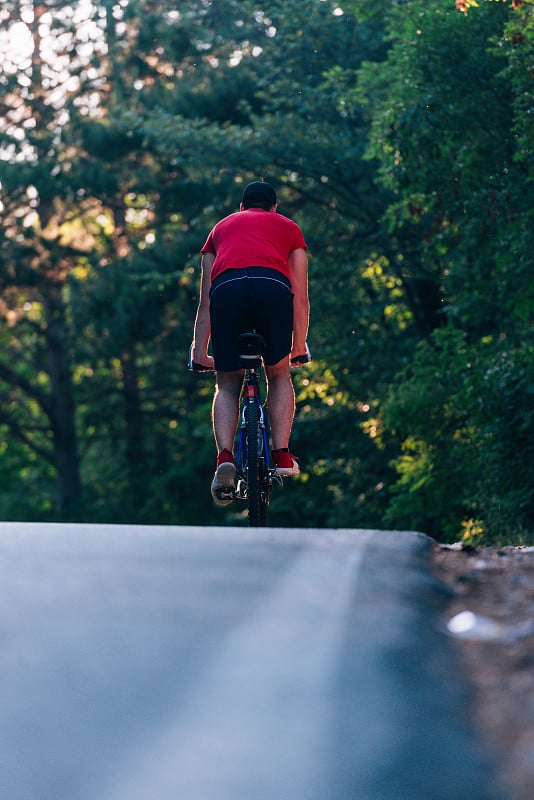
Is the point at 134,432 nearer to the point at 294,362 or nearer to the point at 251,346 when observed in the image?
the point at 294,362

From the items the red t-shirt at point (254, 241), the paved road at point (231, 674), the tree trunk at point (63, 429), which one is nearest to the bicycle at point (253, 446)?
the red t-shirt at point (254, 241)

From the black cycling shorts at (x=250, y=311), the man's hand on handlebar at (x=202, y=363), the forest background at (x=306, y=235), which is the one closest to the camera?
the black cycling shorts at (x=250, y=311)

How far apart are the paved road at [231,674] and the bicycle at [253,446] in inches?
83.6

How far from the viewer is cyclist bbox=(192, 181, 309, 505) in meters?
5.46

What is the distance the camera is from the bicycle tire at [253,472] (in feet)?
17.9

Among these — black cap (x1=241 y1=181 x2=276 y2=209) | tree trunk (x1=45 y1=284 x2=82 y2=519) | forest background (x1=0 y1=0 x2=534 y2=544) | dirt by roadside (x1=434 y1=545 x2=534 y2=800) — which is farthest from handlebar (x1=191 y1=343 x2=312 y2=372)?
tree trunk (x1=45 y1=284 x2=82 y2=519)

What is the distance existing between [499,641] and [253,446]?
3.08 m

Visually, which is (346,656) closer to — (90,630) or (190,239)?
(90,630)

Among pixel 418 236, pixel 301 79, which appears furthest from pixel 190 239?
pixel 418 236

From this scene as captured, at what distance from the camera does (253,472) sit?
5.50 m

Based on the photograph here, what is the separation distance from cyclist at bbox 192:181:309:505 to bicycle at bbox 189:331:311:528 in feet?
0.15

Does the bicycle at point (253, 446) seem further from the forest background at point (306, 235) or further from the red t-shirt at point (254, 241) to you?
the forest background at point (306, 235)

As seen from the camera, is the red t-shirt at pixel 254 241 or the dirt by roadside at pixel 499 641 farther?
the red t-shirt at pixel 254 241

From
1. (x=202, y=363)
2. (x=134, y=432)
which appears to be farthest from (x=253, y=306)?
(x=134, y=432)
